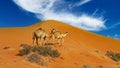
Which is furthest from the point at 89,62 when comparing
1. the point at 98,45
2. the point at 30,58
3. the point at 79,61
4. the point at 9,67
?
the point at 98,45

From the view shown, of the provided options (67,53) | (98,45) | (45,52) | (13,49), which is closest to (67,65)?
(45,52)

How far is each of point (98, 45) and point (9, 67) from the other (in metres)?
27.6

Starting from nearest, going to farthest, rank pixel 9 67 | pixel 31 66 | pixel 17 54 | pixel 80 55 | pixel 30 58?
pixel 9 67 < pixel 31 66 < pixel 30 58 < pixel 17 54 < pixel 80 55

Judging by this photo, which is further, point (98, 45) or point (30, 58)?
point (98, 45)

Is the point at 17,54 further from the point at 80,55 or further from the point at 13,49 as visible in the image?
the point at 80,55

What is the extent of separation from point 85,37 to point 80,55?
63.7 feet

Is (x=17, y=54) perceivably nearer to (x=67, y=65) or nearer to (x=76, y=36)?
(x=67, y=65)

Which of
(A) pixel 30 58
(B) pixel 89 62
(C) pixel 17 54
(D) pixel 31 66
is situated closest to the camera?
(D) pixel 31 66

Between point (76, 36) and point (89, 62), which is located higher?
point (76, 36)

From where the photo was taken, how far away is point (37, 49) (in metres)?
28.4

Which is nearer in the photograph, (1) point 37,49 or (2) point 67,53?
(1) point 37,49

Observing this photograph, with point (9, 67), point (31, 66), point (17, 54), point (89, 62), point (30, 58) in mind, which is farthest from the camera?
point (89, 62)

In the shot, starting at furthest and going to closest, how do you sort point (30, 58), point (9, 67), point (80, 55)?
point (80, 55) < point (30, 58) < point (9, 67)

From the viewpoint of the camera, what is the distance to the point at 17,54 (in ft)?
91.7
